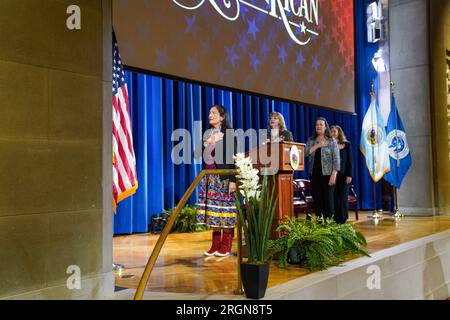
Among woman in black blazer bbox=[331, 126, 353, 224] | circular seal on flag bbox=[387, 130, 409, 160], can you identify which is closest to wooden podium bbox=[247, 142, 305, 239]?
woman in black blazer bbox=[331, 126, 353, 224]

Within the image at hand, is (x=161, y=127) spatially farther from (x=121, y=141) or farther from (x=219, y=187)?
(x=219, y=187)

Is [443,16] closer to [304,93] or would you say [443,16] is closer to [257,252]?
[304,93]

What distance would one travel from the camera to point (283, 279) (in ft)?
10.5

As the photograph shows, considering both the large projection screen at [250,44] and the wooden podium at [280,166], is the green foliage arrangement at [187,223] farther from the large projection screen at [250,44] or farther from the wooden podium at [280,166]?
the wooden podium at [280,166]

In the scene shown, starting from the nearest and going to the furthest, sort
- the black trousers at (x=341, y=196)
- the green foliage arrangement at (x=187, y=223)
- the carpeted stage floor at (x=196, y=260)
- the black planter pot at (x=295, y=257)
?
1. the carpeted stage floor at (x=196, y=260)
2. the black planter pot at (x=295, y=257)
3. the black trousers at (x=341, y=196)
4. the green foliage arrangement at (x=187, y=223)

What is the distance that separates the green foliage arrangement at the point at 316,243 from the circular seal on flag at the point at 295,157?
0.53 m

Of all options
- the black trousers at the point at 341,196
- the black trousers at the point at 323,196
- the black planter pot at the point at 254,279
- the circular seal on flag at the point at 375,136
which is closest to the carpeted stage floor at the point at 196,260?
the black planter pot at the point at 254,279

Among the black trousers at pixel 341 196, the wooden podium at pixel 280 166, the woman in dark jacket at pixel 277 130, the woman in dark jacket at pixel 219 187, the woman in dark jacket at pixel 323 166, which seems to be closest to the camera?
the woman in dark jacket at pixel 219 187

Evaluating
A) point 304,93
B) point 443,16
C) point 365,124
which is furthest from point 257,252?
point 443,16

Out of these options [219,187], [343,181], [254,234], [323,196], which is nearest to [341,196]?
[343,181]

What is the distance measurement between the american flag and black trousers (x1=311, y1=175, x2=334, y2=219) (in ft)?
7.05

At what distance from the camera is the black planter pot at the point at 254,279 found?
8.55ft

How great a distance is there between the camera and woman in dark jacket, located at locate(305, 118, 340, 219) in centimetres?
532

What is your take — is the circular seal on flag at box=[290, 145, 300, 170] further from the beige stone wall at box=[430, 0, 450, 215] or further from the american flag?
the beige stone wall at box=[430, 0, 450, 215]
